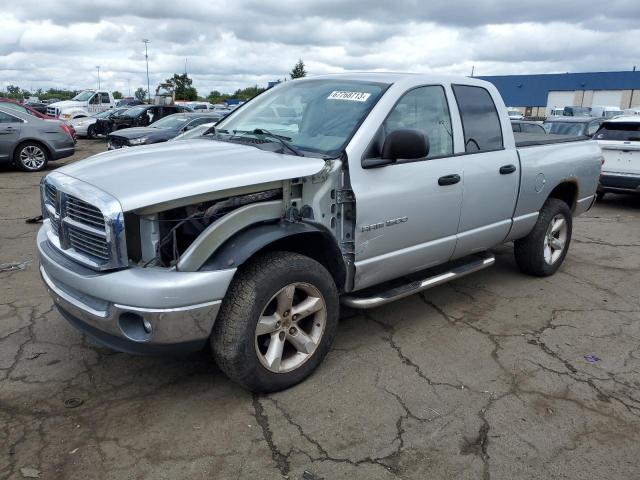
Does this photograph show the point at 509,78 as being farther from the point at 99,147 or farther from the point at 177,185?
the point at 177,185

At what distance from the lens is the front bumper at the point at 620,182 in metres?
9.39

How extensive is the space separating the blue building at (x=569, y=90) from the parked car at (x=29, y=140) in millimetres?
41843

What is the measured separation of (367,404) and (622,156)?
27.6 feet

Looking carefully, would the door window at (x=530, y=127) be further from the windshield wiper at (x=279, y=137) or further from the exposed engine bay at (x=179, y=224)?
the exposed engine bay at (x=179, y=224)

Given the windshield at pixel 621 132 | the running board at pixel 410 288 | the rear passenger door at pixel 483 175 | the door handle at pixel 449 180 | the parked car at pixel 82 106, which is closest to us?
the running board at pixel 410 288

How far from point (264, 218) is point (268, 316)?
58 centimetres

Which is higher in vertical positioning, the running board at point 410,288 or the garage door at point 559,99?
the garage door at point 559,99

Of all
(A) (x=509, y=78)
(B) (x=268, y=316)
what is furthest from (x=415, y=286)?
(A) (x=509, y=78)

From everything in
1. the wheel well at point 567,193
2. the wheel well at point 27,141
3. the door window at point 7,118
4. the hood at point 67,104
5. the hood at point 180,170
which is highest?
the hood at point 180,170

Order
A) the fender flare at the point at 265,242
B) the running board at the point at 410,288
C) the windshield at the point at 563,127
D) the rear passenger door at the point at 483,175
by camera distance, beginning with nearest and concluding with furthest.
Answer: the fender flare at the point at 265,242 → the running board at the point at 410,288 → the rear passenger door at the point at 483,175 → the windshield at the point at 563,127

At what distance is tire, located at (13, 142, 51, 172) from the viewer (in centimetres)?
1276

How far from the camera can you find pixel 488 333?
4336mm

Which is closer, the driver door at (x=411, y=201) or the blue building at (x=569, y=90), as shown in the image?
the driver door at (x=411, y=201)

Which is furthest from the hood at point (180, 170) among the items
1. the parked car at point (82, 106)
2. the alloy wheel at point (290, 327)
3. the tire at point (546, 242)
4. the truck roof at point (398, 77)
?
the parked car at point (82, 106)
